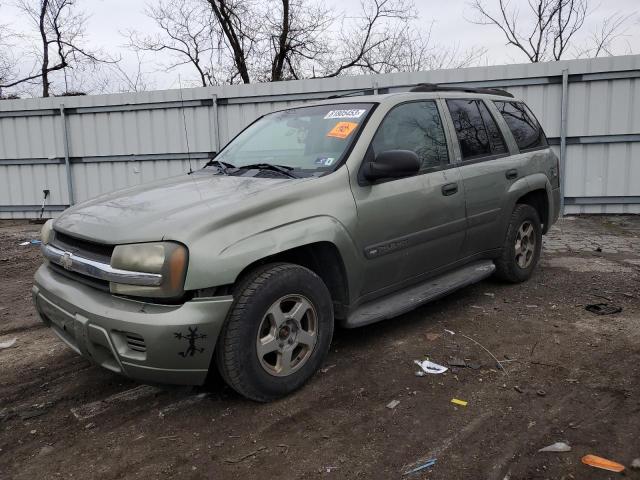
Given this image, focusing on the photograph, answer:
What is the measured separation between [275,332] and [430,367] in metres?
1.13

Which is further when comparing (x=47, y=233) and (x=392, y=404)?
(x=47, y=233)

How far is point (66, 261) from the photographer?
3.02m

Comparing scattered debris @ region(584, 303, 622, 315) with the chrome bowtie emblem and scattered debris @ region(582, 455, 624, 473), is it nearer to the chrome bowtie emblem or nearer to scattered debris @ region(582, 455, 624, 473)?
scattered debris @ region(582, 455, 624, 473)

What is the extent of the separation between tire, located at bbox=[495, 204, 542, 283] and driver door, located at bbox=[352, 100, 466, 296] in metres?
0.90

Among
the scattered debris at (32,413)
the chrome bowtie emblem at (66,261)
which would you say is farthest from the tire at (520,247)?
the scattered debris at (32,413)

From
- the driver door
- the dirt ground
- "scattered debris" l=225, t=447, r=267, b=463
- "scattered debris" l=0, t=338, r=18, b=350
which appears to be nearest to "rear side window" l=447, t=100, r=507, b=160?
the driver door

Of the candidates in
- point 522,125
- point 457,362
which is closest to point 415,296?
point 457,362

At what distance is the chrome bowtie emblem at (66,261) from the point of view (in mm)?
2987

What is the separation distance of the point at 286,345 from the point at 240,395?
1.36ft

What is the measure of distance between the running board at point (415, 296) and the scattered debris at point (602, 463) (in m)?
1.44

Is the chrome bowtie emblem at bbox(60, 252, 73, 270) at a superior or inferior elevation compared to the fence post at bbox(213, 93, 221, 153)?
inferior

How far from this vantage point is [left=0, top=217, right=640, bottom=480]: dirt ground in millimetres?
2475

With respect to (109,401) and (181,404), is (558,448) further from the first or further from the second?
(109,401)

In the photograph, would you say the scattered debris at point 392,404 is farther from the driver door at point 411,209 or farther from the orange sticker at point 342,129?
the orange sticker at point 342,129
